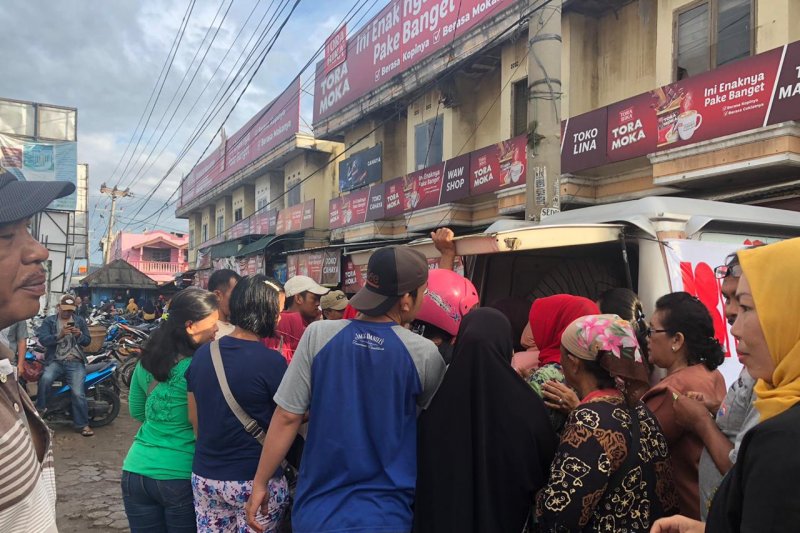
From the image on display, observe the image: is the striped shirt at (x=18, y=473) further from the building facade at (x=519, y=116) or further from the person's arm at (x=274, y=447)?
the building facade at (x=519, y=116)

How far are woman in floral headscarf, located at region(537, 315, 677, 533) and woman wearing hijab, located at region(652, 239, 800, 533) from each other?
9.0 inches

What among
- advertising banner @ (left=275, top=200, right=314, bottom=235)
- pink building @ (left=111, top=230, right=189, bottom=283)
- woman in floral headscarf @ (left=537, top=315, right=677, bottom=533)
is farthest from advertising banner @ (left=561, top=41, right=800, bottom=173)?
pink building @ (left=111, top=230, right=189, bottom=283)

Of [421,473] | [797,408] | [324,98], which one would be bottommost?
[421,473]

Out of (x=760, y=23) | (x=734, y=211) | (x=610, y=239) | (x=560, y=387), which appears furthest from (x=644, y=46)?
(x=560, y=387)

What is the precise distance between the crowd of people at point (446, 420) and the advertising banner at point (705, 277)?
2.89 ft

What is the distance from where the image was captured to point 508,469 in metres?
1.82

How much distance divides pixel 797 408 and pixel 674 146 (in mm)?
8618

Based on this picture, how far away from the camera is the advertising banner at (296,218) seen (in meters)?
19.1

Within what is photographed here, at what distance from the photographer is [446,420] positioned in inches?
74.0

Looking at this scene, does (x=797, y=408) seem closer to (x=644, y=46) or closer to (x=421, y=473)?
(x=421, y=473)

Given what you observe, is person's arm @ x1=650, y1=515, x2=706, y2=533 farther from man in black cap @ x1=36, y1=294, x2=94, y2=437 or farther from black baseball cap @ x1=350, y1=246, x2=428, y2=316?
man in black cap @ x1=36, y1=294, x2=94, y2=437

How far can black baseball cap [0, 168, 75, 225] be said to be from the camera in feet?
4.15

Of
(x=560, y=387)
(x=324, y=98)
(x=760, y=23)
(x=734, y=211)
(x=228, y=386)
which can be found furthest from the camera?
(x=324, y=98)

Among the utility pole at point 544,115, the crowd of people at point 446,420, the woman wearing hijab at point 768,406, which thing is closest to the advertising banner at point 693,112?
the utility pole at point 544,115
